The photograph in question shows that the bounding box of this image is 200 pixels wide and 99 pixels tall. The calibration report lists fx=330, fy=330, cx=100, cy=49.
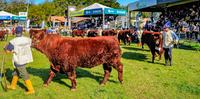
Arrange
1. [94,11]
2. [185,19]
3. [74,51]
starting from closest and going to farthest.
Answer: [74,51] < [185,19] < [94,11]

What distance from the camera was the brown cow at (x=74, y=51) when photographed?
8.73 m

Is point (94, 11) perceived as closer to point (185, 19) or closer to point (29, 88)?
point (185, 19)

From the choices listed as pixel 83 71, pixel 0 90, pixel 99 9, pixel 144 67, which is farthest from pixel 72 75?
pixel 99 9

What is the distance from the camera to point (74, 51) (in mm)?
8766

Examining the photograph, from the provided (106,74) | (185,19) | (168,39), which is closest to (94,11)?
(185,19)

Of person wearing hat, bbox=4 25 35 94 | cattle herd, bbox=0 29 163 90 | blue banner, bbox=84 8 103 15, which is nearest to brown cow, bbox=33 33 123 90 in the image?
cattle herd, bbox=0 29 163 90

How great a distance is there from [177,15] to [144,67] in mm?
19418

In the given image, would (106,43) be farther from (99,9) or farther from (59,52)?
(99,9)

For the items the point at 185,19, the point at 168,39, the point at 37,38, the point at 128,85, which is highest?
the point at 185,19

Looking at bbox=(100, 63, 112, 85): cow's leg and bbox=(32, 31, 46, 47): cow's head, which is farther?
bbox=(100, 63, 112, 85): cow's leg

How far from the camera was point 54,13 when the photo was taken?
85875mm

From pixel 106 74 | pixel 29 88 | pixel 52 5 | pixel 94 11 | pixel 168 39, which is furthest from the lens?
pixel 52 5

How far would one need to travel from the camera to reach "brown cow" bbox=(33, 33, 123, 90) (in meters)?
8.73

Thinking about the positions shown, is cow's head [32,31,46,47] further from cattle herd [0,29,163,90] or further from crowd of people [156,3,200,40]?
crowd of people [156,3,200,40]
